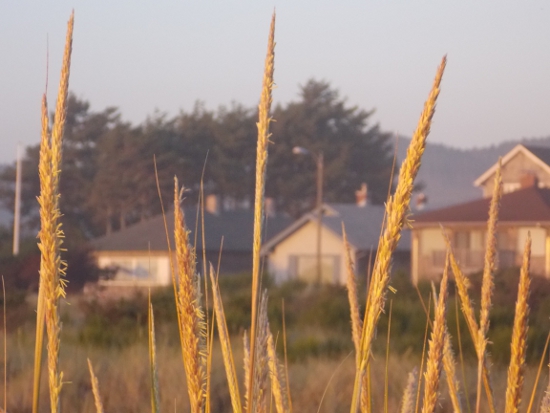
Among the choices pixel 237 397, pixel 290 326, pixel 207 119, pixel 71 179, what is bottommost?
pixel 290 326

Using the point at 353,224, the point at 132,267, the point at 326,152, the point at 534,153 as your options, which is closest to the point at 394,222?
the point at 534,153

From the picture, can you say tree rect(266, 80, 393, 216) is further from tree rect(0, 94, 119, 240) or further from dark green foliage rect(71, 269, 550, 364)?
dark green foliage rect(71, 269, 550, 364)

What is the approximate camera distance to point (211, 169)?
220 feet

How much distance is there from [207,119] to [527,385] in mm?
62499

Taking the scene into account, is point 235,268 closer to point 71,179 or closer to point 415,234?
point 415,234

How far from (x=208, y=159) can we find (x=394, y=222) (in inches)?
2626

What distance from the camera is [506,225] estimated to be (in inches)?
1473

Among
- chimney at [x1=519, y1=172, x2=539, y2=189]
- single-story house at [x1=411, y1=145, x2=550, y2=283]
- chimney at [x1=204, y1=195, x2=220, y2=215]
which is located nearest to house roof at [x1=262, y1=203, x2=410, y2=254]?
single-story house at [x1=411, y1=145, x2=550, y2=283]

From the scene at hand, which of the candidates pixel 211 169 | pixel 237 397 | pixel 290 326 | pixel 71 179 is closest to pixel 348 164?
pixel 211 169

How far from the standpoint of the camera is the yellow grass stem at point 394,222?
50.3 inches

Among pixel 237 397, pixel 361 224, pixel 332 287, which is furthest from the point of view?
pixel 361 224

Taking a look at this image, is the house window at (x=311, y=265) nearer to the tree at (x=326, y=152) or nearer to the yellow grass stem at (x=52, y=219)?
the tree at (x=326, y=152)

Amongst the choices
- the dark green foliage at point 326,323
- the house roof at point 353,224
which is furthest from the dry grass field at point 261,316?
the house roof at point 353,224

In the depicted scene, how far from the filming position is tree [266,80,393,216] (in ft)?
217
